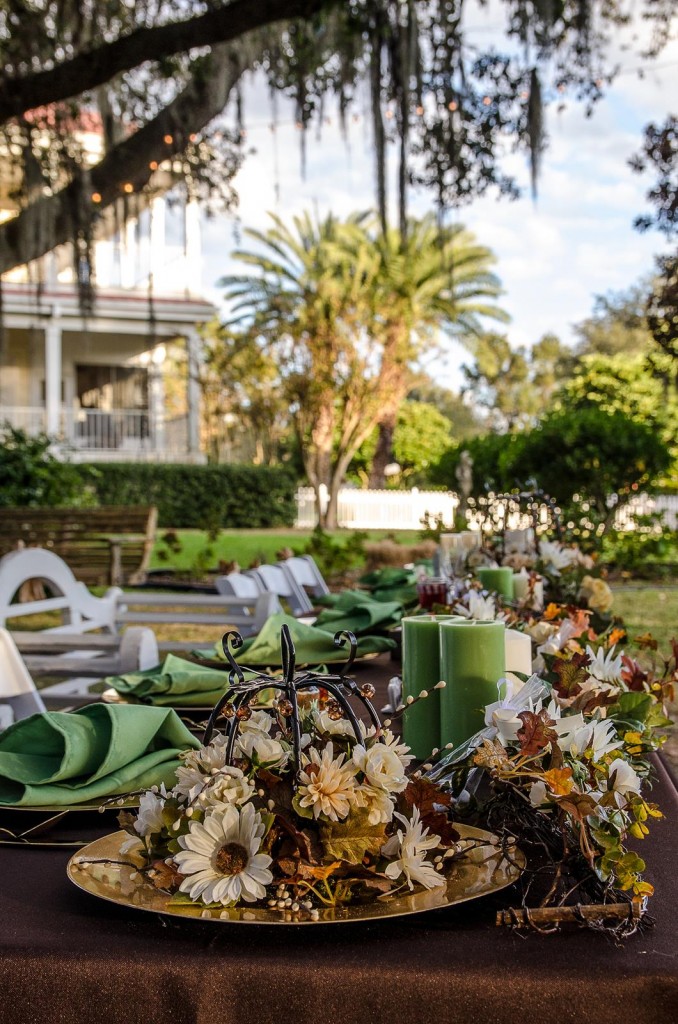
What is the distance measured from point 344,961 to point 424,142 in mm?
7916

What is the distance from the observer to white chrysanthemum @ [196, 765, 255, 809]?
0.95 m

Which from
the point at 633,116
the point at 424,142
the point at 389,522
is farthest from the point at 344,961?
the point at 389,522

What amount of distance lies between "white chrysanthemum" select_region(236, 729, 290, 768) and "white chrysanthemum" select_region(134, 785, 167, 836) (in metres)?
0.10

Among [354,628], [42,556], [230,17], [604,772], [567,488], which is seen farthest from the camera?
[567,488]

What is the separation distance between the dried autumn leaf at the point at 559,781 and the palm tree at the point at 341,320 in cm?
1990

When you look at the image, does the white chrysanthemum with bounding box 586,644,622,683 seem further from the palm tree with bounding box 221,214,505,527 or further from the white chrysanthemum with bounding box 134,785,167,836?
the palm tree with bounding box 221,214,505,527

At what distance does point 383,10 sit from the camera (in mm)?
6195

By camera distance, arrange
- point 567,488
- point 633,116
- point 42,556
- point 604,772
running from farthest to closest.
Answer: point 567,488, point 633,116, point 42,556, point 604,772

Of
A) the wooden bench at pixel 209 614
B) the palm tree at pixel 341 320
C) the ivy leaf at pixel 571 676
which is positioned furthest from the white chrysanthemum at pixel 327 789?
the palm tree at pixel 341 320

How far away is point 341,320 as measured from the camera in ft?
72.2

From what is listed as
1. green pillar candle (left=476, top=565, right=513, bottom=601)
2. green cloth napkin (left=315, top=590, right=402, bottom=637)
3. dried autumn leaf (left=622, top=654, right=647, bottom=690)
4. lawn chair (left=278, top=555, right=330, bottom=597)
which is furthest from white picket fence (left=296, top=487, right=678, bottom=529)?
dried autumn leaf (left=622, top=654, right=647, bottom=690)

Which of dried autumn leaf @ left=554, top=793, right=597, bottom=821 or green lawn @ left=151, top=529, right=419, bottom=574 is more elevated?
dried autumn leaf @ left=554, top=793, right=597, bottom=821

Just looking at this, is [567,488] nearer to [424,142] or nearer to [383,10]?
[424,142]

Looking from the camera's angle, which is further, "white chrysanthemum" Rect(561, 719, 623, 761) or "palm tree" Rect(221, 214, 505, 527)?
"palm tree" Rect(221, 214, 505, 527)
